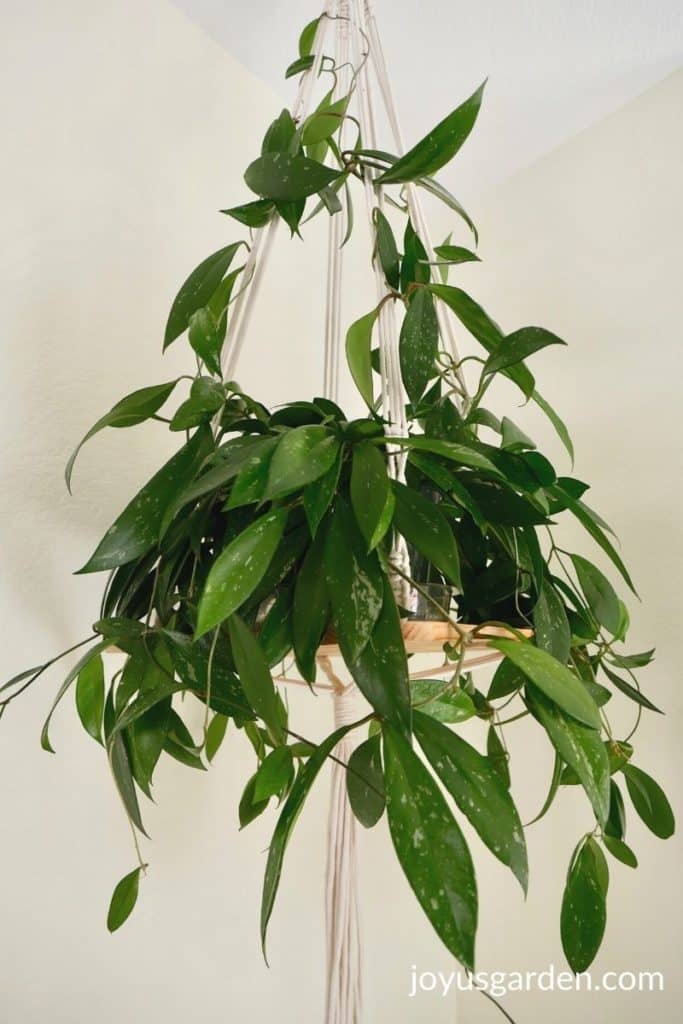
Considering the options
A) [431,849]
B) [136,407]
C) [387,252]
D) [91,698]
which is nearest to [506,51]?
[387,252]

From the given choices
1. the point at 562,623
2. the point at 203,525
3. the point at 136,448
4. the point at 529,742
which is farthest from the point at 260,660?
the point at 529,742

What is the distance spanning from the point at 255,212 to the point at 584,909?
706 millimetres

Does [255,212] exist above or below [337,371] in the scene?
above

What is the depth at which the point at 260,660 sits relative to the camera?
21.6 inches

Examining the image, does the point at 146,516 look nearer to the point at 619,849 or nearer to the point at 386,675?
the point at 386,675

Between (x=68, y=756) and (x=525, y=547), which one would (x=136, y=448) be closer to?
(x=68, y=756)

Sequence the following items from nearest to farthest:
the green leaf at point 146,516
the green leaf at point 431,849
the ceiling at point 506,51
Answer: the green leaf at point 431,849, the green leaf at point 146,516, the ceiling at point 506,51

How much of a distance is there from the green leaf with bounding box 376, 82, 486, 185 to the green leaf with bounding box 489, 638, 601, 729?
0.43 meters

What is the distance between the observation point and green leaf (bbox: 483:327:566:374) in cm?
65

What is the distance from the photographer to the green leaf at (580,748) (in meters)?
0.55

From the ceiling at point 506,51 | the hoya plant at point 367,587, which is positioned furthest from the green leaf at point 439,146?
the ceiling at point 506,51

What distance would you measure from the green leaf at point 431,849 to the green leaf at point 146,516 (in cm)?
28

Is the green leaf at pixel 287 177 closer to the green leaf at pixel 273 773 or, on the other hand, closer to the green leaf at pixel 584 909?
the green leaf at pixel 273 773

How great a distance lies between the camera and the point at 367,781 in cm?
59
